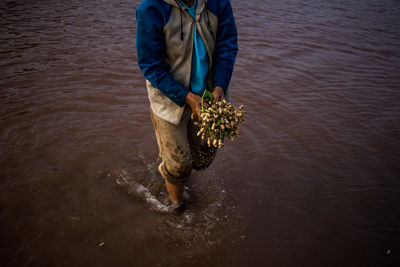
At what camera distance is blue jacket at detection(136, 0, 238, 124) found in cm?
152

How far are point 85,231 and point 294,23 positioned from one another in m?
7.10

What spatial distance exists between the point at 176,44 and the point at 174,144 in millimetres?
662

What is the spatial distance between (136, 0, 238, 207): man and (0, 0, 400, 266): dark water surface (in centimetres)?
69

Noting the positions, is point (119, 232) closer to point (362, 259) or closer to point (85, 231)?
point (85, 231)

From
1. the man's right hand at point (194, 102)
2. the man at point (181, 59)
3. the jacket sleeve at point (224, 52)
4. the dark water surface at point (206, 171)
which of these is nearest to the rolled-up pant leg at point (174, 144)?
the man at point (181, 59)

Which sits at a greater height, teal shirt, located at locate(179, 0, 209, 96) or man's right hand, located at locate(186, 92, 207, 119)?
teal shirt, located at locate(179, 0, 209, 96)

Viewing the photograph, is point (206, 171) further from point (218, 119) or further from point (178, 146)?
point (218, 119)

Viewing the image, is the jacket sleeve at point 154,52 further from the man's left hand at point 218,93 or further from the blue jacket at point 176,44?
the man's left hand at point 218,93

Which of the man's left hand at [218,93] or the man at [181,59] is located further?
the man's left hand at [218,93]

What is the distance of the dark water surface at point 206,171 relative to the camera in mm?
2070

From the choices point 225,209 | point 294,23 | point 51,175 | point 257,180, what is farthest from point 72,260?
point 294,23

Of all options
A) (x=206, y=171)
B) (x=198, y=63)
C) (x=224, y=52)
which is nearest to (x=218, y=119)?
(x=198, y=63)

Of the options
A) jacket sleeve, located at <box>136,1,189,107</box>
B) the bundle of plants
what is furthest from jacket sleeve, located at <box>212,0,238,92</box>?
jacket sleeve, located at <box>136,1,189,107</box>

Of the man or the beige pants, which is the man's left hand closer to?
the man
